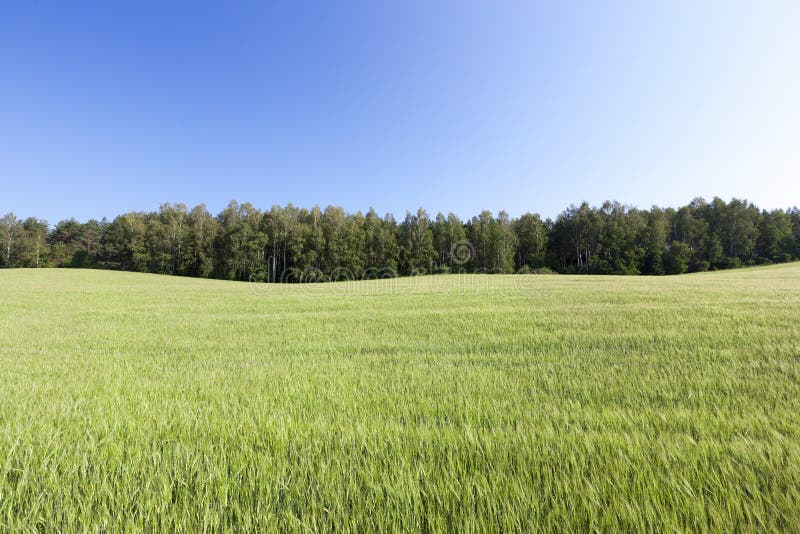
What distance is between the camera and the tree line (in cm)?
5259

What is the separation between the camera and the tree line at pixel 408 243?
2071 inches

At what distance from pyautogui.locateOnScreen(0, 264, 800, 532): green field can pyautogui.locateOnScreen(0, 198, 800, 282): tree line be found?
46.4m

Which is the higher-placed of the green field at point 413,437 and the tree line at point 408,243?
the tree line at point 408,243

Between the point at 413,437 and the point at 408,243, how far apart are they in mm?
56662

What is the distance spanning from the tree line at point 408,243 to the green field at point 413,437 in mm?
46432

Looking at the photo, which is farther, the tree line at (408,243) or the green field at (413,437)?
the tree line at (408,243)

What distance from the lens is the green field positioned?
138 centimetres

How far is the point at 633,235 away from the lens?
56.2m

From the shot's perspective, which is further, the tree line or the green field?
the tree line

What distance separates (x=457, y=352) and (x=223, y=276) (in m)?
56.6

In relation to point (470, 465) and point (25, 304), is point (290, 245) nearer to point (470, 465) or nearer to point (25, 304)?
point (25, 304)

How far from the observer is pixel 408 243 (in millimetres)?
58344

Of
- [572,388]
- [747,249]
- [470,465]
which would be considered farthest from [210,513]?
[747,249]

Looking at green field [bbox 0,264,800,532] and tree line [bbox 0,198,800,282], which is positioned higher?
tree line [bbox 0,198,800,282]
